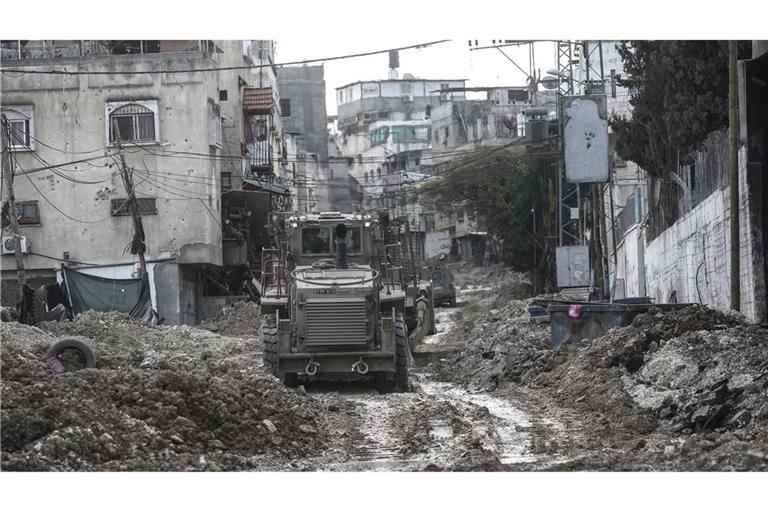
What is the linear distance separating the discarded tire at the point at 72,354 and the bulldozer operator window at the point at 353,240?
315 inches

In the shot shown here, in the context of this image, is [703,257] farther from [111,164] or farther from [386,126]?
[386,126]

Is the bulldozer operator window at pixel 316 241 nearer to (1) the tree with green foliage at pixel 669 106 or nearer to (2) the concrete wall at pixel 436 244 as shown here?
(1) the tree with green foliage at pixel 669 106

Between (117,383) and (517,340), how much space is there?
571 inches

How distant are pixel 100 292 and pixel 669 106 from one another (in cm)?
2031

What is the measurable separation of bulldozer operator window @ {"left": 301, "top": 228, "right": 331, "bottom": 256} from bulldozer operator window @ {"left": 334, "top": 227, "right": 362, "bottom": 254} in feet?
1.23

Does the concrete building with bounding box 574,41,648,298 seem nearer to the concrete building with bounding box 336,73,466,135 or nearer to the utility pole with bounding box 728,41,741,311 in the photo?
the utility pole with bounding box 728,41,741,311

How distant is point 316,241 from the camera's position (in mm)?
24094

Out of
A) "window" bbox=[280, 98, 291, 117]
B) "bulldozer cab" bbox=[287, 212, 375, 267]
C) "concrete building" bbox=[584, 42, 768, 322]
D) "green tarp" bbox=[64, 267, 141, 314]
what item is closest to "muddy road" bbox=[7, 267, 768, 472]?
"concrete building" bbox=[584, 42, 768, 322]

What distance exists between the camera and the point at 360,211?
25.6 m

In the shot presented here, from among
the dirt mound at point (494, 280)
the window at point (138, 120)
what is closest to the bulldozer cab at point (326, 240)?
the window at point (138, 120)

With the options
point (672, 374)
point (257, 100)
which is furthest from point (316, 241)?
point (257, 100)

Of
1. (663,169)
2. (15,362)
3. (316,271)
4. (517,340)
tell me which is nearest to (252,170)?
(663,169)

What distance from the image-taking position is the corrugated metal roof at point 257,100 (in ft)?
172
